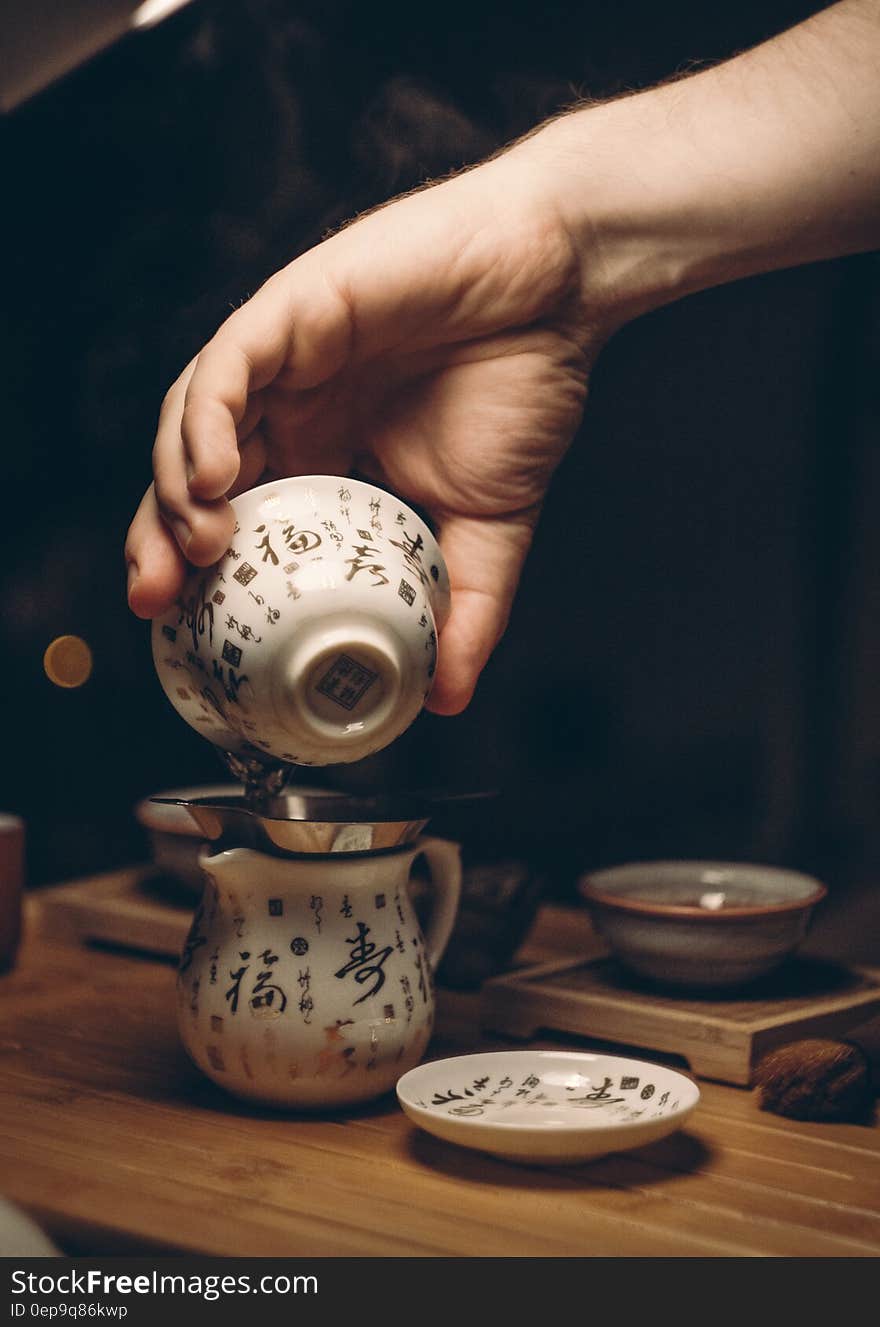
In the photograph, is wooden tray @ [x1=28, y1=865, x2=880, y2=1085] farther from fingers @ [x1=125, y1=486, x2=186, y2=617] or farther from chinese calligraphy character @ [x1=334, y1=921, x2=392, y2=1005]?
fingers @ [x1=125, y1=486, x2=186, y2=617]

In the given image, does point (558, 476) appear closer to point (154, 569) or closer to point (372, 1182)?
point (154, 569)

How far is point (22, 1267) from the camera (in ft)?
2.37

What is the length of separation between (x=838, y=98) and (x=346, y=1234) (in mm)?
929

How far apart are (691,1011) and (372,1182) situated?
337 millimetres

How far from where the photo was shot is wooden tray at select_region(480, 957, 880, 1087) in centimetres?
98

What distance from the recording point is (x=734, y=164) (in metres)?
1.06

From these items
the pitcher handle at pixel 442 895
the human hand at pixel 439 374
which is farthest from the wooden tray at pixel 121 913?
the human hand at pixel 439 374

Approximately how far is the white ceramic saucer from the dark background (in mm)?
697

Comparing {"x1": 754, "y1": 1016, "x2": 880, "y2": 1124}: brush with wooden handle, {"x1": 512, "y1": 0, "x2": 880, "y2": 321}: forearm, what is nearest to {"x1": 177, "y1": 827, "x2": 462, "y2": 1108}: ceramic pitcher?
{"x1": 754, "y1": 1016, "x2": 880, "y2": 1124}: brush with wooden handle

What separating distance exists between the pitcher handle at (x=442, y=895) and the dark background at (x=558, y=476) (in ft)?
1.99

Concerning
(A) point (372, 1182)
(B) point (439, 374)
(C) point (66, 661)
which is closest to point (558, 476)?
(B) point (439, 374)

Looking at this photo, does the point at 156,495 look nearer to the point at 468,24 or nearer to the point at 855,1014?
the point at 855,1014

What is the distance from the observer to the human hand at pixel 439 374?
94cm

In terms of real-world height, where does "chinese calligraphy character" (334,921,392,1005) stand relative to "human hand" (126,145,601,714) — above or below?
below
